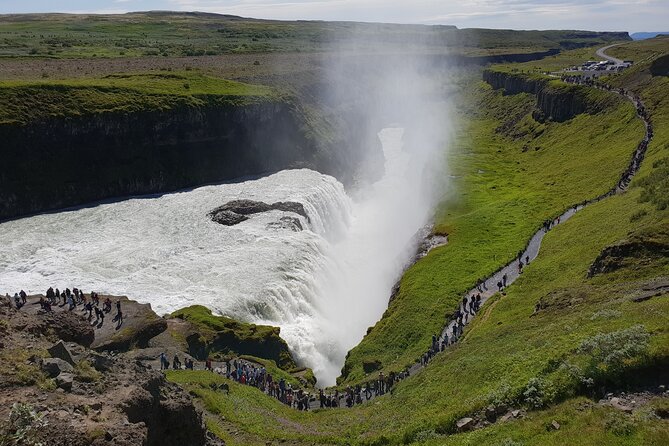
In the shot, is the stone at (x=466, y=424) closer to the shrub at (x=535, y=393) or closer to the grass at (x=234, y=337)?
the shrub at (x=535, y=393)

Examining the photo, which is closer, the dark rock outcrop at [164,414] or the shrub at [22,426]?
the shrub at [22,426]

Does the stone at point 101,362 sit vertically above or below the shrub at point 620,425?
above

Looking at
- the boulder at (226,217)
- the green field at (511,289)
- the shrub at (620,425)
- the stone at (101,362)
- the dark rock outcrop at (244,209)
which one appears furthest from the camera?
the dark rock outcrop at (244,209)

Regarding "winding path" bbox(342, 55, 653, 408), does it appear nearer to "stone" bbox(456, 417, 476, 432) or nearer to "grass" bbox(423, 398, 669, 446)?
"stone" bbox(456, 417, 476, 432)

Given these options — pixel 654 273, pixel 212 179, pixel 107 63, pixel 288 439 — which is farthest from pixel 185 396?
pixel 107 63

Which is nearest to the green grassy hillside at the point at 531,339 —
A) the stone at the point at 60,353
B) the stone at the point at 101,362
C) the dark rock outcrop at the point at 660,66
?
the stone at the point at 101,362

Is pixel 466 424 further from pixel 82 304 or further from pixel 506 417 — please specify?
pixel 82 304
